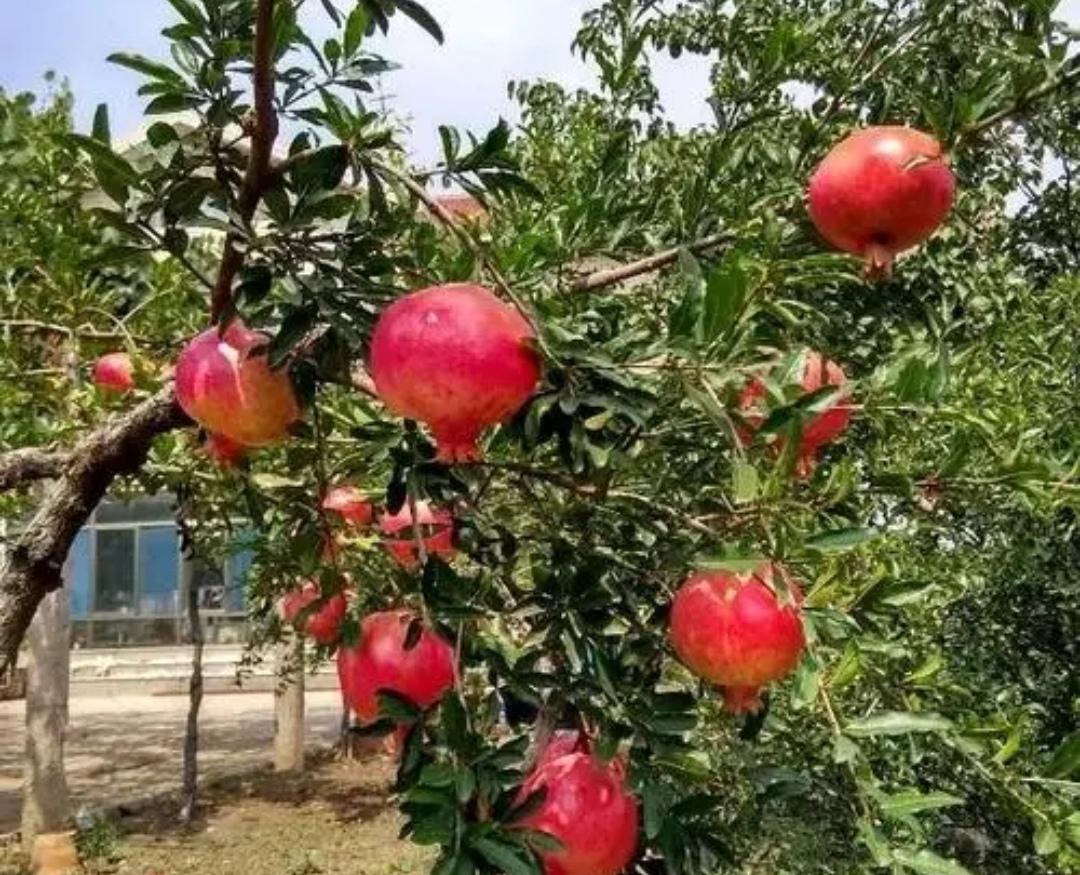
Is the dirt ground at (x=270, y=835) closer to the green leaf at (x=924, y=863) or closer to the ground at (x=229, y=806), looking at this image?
the ground at (x=229, y=806)

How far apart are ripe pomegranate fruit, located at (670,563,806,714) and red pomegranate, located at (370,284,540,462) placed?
6.8 inches

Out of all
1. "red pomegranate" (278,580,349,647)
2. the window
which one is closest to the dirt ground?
"red pomegranate" (278,580,349,647)

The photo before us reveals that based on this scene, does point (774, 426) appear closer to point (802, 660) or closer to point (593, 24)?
point (802, 660)

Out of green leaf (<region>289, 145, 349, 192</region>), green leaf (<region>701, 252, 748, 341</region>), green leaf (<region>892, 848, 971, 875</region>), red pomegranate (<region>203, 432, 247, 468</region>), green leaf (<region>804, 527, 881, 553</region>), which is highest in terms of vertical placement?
green leaf (<region>289, 145, 349, 192</region>)

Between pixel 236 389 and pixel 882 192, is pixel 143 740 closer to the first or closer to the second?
pixel 236 389

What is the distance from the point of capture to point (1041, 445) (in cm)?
222

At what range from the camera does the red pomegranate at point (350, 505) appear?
1.48 m

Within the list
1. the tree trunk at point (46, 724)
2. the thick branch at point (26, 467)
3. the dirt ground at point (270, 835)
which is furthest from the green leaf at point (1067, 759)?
the tree trunk at point (46, 724)

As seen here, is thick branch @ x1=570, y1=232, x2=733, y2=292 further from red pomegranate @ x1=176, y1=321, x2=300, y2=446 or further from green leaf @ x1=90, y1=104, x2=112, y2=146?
green leaf @ x1=90, y1=104, x2=112, y2=146

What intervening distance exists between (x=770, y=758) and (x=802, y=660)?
1.72 m

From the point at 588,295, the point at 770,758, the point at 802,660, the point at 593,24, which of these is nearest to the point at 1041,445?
the point at 770,758

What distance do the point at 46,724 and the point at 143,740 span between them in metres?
4.96

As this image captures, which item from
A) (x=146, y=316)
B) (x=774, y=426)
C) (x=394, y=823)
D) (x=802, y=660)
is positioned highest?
(x=146, y=316)

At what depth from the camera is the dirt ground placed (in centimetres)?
600
